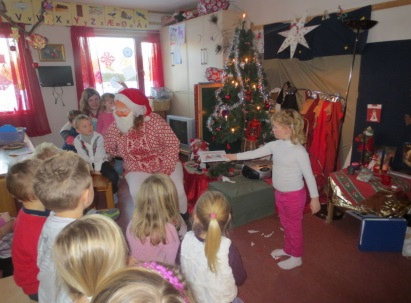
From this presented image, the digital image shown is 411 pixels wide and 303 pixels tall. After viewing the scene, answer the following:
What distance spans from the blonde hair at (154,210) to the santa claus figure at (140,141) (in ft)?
3.07

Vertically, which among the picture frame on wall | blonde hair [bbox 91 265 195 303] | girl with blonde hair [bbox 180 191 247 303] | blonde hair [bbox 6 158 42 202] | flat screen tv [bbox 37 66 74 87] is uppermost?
the picture frame on wall

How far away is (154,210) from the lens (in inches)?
66.0

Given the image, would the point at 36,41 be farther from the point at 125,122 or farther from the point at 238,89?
the point at 238,89

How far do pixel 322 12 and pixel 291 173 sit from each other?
2531 mm

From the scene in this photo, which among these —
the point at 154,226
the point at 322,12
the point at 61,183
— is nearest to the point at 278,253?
the point at 154,226

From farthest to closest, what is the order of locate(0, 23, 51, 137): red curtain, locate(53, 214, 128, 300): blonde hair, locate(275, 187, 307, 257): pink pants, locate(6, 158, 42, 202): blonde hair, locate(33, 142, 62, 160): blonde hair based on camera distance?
locate(0, 23, 51, 137): red curtain < locate(275, 187, 307, 257): pink pants < locate(33, 142, 62, 160): blonde hair < locate(6, 158, 42, 202): blonde hair < locate(53, 214, 128, 300): blonde hair

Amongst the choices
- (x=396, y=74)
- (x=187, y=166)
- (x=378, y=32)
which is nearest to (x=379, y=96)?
(x=396, y=74)

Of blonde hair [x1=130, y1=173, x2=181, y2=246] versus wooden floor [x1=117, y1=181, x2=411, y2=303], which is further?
wooden floor [x1=117, y1=181, x2=411, y2=303]

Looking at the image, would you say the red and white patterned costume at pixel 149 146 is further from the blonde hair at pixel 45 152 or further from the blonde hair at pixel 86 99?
the blonde hair at pixel 86 99

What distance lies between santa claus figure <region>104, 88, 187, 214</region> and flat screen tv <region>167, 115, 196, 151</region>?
183 centimetres

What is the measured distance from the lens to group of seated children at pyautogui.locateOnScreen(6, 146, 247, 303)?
3.01ft

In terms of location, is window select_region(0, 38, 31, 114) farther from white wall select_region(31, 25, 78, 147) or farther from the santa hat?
the santa hat

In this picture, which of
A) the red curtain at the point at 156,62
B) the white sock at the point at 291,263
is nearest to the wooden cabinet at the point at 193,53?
the red curtain at the point at 156,62

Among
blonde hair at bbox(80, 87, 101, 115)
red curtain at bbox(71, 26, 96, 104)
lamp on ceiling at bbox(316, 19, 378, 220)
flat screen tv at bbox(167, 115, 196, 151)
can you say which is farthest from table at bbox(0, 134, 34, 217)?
lamp on ceiling at bbox(316, 19, 378, 220)
